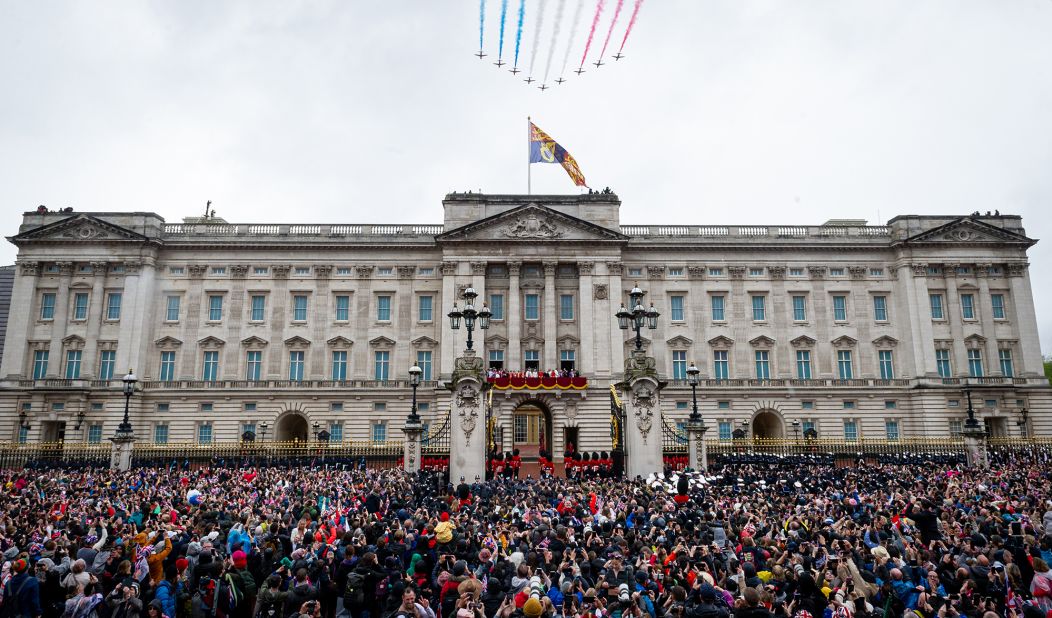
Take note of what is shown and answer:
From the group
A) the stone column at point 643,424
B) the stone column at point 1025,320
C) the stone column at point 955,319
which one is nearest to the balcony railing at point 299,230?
the stone column at point 643,424

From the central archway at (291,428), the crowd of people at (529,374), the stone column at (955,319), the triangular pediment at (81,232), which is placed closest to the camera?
the crowd of people at (529,374)

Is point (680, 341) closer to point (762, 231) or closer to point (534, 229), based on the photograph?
point (762, 231)

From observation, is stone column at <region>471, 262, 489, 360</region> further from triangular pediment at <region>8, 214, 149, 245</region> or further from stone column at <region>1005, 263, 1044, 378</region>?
stone column at <region>1005, 263, 1044, 378</region>

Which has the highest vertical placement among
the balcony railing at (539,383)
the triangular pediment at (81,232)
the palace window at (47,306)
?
the triangular pediment at (81,232)

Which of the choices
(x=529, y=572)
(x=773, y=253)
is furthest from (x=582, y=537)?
(x=773, y=253)

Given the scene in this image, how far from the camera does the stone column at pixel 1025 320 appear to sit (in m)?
54.5

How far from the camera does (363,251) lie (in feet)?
184

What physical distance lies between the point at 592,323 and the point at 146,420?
35.7 meters

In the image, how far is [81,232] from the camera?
54000 millimetres

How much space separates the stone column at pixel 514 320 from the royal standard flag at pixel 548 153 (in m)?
8.21

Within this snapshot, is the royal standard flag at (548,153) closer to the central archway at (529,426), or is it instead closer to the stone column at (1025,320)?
the central archway at (529,426)

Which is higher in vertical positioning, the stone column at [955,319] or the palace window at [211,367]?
the stone column at [955,319]

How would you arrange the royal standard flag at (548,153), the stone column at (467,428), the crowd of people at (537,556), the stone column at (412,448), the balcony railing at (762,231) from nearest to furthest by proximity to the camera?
the crowd of people at (537,556), the stone column at (467,428), the stone column at (412,448), the royal standard flag at (548,153), the balcony railing at (762,231)

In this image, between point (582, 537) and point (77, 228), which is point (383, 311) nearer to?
point (77, 228)
